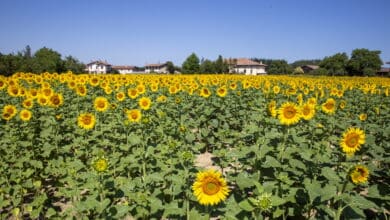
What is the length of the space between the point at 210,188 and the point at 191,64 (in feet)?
216

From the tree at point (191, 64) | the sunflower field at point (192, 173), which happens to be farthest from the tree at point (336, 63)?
the sunflower field at point (192, 173)

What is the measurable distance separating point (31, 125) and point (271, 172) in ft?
17.6

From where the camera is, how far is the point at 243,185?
319 cm

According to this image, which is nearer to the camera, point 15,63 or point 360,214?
point 360,214

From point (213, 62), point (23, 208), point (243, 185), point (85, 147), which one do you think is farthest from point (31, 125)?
point (213, 62)

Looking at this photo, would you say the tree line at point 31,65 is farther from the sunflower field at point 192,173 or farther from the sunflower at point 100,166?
the sunflower at point 100,166

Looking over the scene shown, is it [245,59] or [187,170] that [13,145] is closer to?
[187,170]

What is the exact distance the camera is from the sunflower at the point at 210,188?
8.04 feet

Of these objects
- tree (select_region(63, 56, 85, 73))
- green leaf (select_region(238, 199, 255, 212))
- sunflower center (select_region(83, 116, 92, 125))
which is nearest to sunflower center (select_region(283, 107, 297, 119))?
green leaf (select_region(238, 199, 255, 212))

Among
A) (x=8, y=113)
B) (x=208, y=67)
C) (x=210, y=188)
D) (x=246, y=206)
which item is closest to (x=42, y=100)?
(x=8, y=113)

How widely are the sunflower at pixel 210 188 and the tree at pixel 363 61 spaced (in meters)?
69.3

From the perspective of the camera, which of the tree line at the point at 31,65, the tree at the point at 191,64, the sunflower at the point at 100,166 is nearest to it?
the sunflower at the point at 100,166

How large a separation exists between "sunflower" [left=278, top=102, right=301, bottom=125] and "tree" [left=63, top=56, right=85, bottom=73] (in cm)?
3369

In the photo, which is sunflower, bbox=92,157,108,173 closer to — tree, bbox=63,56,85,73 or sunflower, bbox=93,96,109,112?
sunflower, bbox=93,96,109,112
